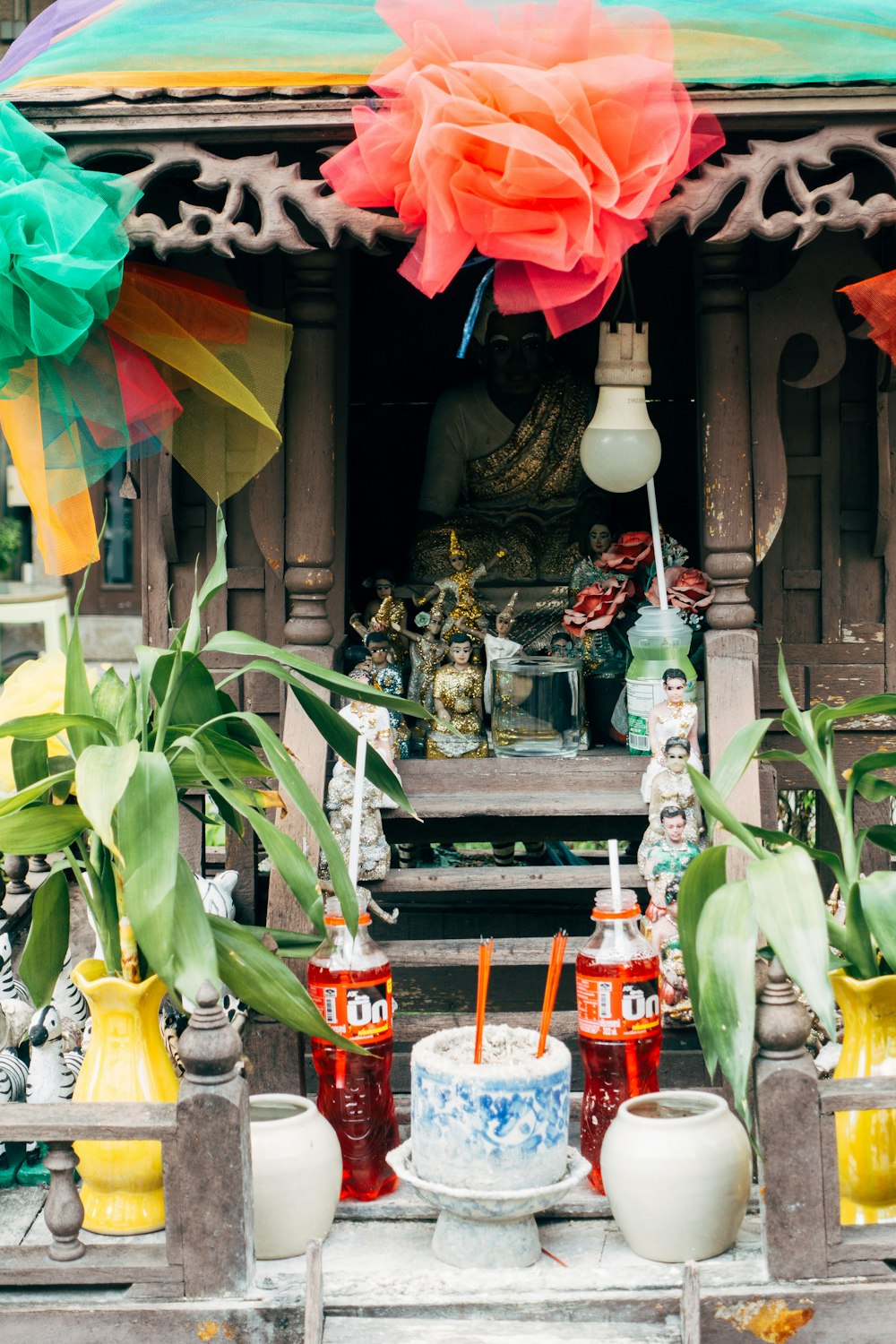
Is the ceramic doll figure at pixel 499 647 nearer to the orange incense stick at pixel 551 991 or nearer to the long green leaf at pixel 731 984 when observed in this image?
the orange incense stick at pixel 551 991

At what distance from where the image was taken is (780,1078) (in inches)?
96.0

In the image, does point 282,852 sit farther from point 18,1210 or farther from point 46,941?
point 18,1210

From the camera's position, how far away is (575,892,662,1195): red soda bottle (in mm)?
2848

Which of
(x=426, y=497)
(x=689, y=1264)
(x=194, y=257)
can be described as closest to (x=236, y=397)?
(x=194, y=257)

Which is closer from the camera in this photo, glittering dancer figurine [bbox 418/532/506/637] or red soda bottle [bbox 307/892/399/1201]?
red soda bottle [bbox 307/892/399/1201]

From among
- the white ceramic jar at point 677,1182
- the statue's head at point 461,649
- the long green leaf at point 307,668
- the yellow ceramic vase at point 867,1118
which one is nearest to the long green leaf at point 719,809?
the yellow ceramic vase at point 867,1118

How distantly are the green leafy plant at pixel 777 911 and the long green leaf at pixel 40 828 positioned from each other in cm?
111

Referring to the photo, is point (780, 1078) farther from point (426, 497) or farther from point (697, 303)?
point (426, 497)

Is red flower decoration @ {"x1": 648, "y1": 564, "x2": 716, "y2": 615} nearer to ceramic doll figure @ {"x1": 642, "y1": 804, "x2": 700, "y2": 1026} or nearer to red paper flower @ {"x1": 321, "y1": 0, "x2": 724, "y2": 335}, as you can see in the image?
ceramic doll figure @ {"x1": 642, "y1": 804, "x2": 700, "y2": 1026}

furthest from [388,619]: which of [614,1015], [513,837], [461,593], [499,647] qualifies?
[614,1015]

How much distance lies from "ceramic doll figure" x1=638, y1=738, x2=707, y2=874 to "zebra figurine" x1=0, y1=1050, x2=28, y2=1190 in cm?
148

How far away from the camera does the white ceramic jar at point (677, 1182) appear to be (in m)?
2.54

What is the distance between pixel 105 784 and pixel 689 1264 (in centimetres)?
122

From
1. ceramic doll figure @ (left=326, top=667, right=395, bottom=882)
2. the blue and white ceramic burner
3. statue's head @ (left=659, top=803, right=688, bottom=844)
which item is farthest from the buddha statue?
the blue and white ceramic burner
